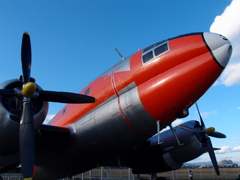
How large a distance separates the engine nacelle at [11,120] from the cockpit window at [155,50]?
3818 mm

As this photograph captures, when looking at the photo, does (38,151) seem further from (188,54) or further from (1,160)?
(188,54)

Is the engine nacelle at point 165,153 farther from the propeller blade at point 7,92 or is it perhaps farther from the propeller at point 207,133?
the propeller blade at point 7,92

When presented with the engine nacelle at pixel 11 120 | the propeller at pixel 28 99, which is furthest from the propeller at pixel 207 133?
the engine nacelle at pixel 11 120

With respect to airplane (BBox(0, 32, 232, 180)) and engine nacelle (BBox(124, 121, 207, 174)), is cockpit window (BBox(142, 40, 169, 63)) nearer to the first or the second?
airplane (BBox(0, 32, 232, 180))

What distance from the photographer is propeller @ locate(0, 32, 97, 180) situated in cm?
639

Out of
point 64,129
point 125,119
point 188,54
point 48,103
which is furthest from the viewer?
point 64,129

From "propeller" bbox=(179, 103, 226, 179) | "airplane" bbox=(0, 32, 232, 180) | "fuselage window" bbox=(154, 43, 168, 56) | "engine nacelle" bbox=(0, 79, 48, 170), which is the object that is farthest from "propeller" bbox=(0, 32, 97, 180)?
"propeller" bbox=(179, 103, 226, 179)

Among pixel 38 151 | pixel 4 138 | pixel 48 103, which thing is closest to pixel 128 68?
pixel 48 103

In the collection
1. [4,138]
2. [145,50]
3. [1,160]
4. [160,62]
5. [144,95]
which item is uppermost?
[145,50]

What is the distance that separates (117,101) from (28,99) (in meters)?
2.88

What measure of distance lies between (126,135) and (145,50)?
3061mm

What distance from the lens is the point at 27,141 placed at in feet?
21.3

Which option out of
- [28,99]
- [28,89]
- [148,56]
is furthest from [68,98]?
[148,56]

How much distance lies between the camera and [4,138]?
6801 mm
